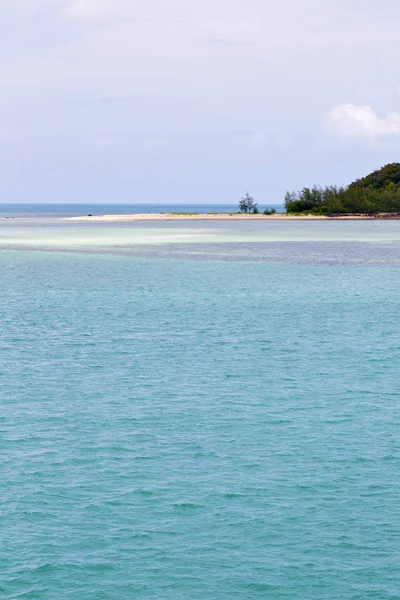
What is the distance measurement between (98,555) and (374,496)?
5122 millimetres

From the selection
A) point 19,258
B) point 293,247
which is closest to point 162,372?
point 19,258

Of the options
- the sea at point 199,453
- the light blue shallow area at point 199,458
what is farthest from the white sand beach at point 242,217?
the light blue shallow area at point 199,458

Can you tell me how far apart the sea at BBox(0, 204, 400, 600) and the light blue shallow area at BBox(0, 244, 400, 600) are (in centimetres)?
4

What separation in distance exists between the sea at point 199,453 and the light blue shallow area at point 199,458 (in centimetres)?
4

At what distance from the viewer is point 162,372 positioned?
24.7m

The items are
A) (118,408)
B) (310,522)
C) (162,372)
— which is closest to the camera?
(310,522)

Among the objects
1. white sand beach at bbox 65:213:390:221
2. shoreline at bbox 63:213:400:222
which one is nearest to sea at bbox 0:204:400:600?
shoreline at bbox 63:213:400:222

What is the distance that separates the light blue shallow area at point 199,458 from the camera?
40.4 feet

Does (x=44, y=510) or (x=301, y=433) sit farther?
(x=301, y=433)

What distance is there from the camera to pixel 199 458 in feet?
55.8

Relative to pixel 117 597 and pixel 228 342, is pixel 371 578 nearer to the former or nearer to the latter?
pixel 117 597

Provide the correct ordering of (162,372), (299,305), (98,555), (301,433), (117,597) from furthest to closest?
(299,305), (162,372), (301,433), (98,555), (117,597)

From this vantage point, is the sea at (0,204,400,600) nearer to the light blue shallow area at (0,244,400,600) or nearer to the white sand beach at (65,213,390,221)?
the light blue shallow area at (0,244,400,600)

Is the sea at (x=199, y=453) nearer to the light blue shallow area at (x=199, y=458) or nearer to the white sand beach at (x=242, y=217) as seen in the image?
the light blue shallow area at (x=199, y=458)
